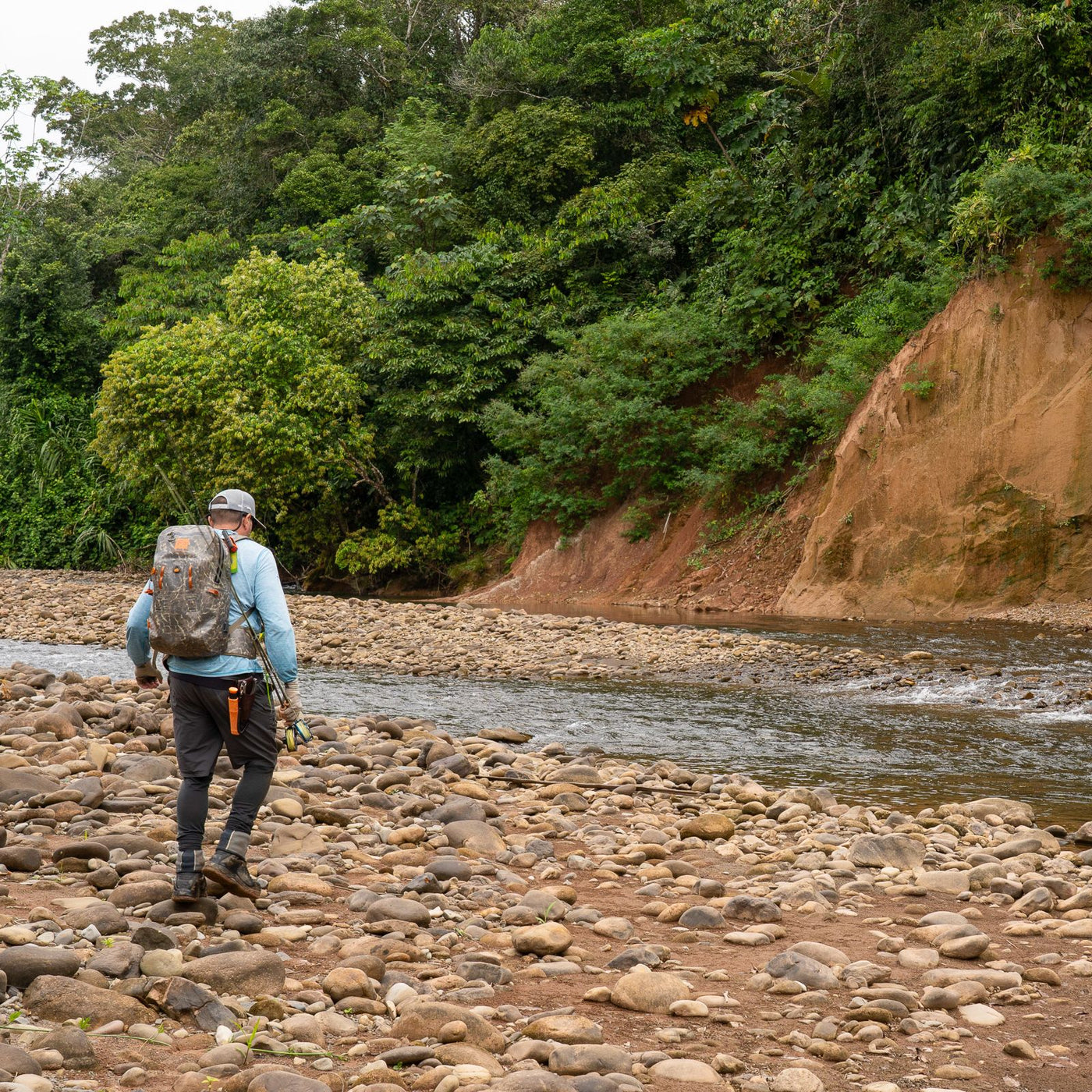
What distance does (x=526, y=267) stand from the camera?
26.8m

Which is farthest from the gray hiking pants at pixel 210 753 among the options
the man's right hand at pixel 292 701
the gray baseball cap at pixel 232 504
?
the gray baseball cap at pixel 232 504

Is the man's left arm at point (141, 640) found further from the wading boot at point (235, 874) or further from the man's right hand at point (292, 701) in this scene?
the wading boot at point (235, 874)

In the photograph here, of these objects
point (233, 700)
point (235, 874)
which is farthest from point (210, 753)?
point (235, 874)

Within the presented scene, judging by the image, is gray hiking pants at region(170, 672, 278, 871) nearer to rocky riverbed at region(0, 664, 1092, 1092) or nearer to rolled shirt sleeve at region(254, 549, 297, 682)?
rolled shirt sleeve at region(254, 549, 297, 682)

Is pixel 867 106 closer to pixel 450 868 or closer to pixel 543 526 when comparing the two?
pixel 543 526

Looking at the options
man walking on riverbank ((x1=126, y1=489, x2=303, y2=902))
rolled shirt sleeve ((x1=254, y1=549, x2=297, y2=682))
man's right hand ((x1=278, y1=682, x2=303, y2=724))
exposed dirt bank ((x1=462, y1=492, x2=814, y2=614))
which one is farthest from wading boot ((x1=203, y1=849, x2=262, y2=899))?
exposed dirt bank ((x1=462, y1=492, x2=814, y2=614))

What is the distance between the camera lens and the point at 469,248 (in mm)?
26766

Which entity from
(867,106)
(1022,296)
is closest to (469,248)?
(867,106)

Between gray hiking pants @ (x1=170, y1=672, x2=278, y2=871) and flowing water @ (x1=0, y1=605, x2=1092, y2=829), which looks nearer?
gray hiking pants @ (x1=170, y1=672, x2=278, y2=871)

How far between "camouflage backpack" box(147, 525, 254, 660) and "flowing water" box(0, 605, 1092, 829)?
189 inches

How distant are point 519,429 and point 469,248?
5.11 m

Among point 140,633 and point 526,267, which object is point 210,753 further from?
point 526,267

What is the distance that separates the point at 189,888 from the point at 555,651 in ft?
34.0

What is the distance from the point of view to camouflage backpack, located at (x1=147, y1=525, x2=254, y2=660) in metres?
4.54
